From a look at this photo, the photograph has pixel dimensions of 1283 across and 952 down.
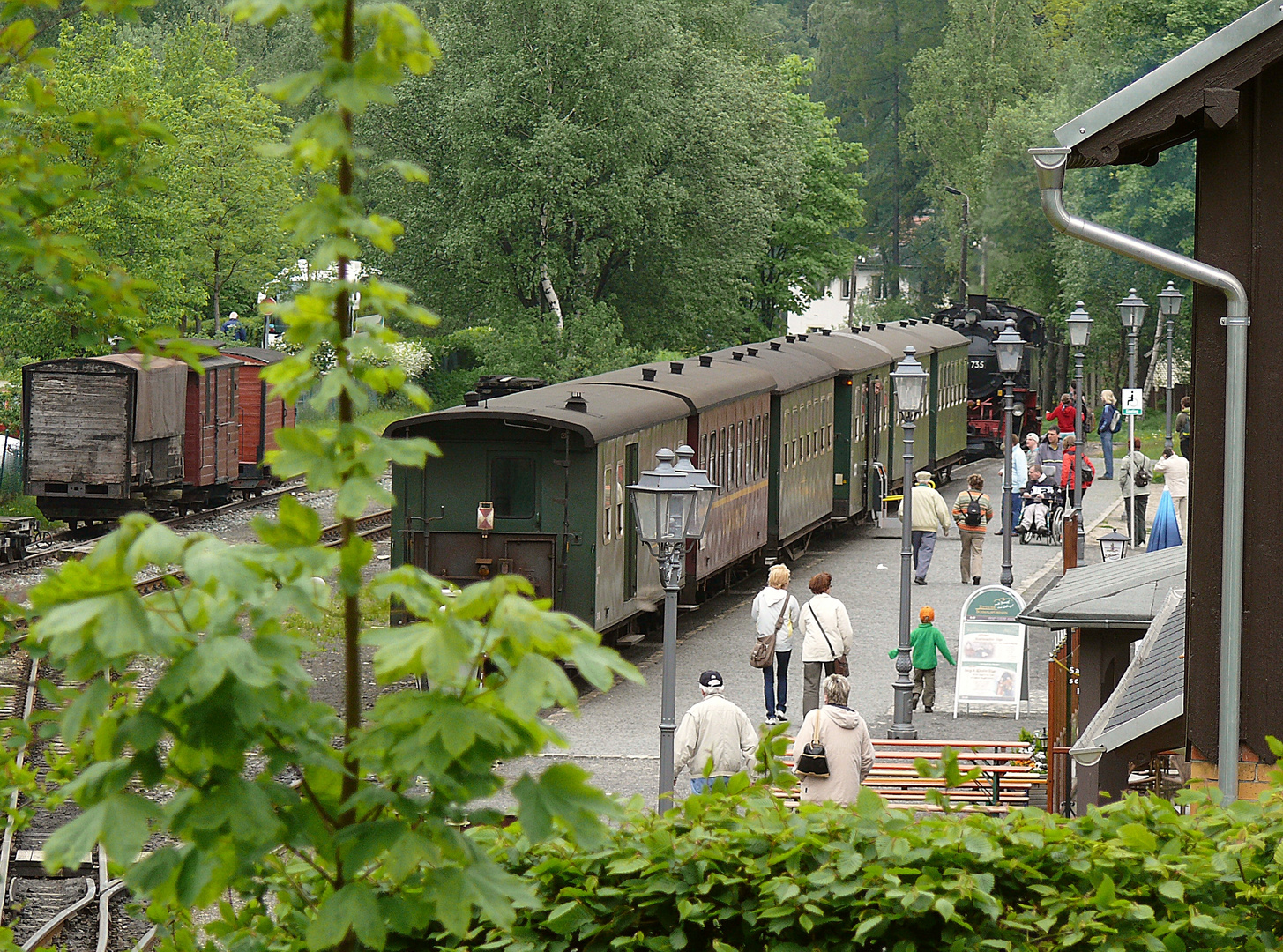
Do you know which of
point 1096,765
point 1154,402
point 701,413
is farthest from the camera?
point 1154,402

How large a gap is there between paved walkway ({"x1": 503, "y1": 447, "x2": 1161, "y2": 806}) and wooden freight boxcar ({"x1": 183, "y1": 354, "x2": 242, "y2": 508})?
37.0 ft

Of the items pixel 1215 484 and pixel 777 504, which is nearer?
pixel 1215 484

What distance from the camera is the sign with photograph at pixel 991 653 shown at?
1736cm

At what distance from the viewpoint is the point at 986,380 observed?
4341 centimetres

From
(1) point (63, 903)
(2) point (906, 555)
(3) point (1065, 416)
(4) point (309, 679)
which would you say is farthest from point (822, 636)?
(3) point (1065, 416)

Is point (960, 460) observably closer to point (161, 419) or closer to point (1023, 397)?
point (1023, 397)

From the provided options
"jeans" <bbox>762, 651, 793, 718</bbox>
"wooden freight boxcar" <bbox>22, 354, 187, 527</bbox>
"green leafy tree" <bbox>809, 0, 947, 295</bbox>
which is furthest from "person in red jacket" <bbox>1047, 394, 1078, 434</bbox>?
"green leafy tree" <bbox>809, 0, 947, 295</bbox>

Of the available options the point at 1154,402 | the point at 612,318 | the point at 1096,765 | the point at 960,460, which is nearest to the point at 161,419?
the point at 612,318

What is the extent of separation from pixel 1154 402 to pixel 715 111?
2397 centimetres

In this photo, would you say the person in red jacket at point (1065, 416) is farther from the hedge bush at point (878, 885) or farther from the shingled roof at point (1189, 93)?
the hedge bush at point (878, 885)

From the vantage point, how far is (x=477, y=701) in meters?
3.02

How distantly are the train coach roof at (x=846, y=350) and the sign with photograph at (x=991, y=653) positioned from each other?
1125 centimetres

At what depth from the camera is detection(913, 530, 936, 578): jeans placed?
24.7 m

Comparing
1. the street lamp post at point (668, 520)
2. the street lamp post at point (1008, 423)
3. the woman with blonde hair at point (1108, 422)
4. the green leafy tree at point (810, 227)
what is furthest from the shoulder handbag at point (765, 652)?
the green leafy tree at point (810, 227)
